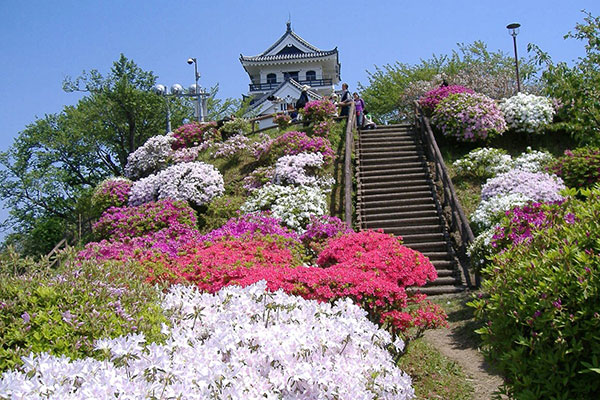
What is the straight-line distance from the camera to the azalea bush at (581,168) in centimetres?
1179

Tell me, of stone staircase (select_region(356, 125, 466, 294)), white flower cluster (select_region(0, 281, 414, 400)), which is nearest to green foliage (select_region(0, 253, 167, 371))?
white flower cluster (select_region(0, 281, 414, 400))

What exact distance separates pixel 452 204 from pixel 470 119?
4.99 m

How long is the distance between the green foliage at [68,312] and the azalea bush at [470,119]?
14010 mm

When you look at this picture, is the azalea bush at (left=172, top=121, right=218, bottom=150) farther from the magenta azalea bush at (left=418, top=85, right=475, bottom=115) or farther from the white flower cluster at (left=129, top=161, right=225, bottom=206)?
the magenta azalea bush at (left=418, top=85, right=475, bottom=115)

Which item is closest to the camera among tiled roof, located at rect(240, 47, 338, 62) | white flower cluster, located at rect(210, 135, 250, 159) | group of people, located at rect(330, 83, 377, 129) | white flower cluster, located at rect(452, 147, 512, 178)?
white flower cluster, located at rect(452, 147, 512, 178)

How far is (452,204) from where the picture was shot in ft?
40.2

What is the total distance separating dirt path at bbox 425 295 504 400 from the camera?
19.1 ft

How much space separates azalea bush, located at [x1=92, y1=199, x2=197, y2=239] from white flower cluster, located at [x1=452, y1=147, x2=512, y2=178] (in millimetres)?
7548

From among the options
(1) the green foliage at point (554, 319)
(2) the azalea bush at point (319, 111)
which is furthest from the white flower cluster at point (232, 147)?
(1) the green foliage at point (554, 319)

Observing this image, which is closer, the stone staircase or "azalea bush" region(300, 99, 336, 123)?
the stone staircase

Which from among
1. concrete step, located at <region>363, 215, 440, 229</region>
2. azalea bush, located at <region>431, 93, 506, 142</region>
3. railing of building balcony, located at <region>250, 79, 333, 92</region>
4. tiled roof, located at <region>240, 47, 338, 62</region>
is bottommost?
concrete step, located at <region>363, 215, 440, 229</region>

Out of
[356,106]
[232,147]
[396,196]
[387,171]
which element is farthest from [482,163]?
[232,147]

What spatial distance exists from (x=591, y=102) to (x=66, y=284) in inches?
363

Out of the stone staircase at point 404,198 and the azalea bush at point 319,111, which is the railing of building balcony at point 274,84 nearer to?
the azalea bush at point 319,111
